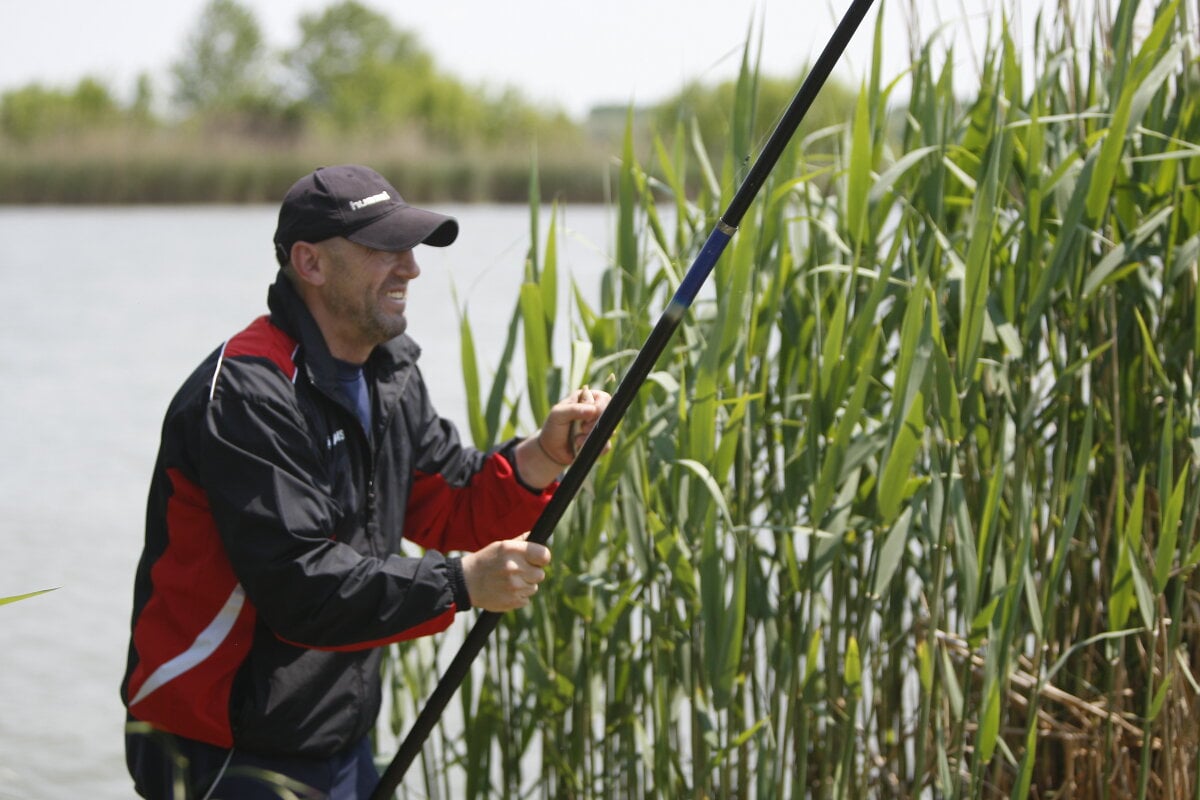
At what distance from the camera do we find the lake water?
487 centimetres

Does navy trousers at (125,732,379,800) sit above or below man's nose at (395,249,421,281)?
below

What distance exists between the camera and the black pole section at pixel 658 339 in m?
1.67

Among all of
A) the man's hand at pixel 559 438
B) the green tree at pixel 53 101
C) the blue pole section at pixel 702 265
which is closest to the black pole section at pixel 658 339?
the blue pole section at pixel 702 265

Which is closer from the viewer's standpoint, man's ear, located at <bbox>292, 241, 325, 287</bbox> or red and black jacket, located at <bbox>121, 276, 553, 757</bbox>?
red and black jacket, located at <bbox>121, 276, 553, 757</bbox>

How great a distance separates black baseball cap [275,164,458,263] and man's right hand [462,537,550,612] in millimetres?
463

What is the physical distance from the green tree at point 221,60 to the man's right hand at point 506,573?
5611 centimetres

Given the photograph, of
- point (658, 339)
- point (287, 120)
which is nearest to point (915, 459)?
point (658, 339)

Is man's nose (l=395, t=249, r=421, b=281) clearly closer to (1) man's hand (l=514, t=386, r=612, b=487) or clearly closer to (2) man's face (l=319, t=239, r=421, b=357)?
(2) man's face (l=319, t=239, r=421, b=357)

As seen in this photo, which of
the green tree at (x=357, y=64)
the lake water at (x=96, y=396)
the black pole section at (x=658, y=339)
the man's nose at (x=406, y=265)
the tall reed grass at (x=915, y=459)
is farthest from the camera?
the green tree at (x=357, y=64)

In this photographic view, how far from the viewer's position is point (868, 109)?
2.38 metres

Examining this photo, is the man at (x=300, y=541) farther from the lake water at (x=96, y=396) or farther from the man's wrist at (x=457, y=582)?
the lake water at (x=96, y=396)

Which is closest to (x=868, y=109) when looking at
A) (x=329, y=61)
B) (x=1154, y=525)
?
(x=1154, y=525)

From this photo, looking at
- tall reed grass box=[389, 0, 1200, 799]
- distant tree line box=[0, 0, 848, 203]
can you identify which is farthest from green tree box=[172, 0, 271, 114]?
tall reed grass box=[389, 0, 1200, 799]

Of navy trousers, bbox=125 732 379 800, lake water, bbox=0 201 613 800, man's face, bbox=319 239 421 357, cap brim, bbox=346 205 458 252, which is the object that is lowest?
lake water, bbox=0 201 613 800
